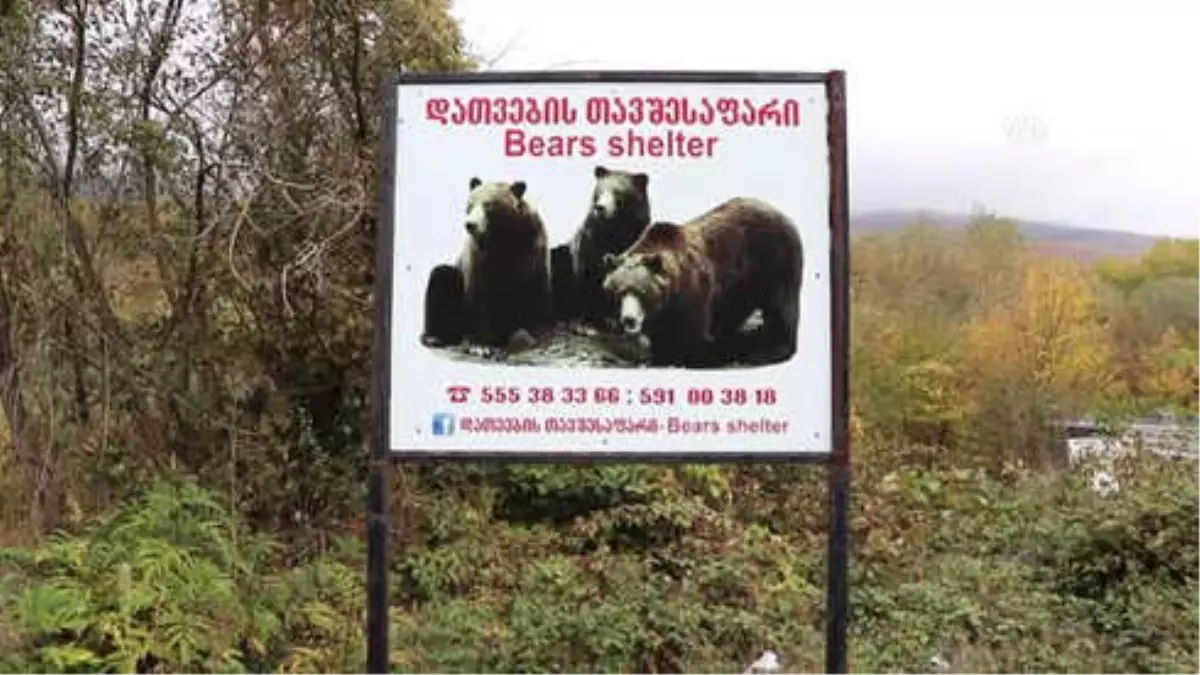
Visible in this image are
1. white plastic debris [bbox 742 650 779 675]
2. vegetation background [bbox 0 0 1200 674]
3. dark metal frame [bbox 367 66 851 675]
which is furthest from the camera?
vegetation background [bbox 0 0 1200 674]

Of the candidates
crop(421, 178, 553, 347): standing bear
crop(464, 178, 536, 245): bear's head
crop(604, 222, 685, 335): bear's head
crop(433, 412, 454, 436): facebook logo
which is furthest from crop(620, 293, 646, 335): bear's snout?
crop(433, 412, 454, 436): facebook logo

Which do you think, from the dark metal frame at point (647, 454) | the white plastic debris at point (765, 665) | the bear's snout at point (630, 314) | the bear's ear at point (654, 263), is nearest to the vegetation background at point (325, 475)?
the white plastic debris at point (765, 665)

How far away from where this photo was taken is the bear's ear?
421 cm

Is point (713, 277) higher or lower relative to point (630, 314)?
higher

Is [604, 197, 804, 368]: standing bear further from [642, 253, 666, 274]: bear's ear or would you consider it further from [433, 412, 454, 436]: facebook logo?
[433, 412, 454, 436]: facebook logo

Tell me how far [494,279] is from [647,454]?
2.54ft

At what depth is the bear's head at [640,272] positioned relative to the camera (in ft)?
13.9

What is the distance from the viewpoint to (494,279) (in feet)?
13.9

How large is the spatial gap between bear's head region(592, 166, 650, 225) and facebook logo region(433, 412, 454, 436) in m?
0.83

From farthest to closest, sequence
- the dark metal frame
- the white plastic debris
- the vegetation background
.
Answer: the vegetation background, the white plastic debris, the dark metal frame

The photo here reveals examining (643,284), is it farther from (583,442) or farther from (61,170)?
(61,170)

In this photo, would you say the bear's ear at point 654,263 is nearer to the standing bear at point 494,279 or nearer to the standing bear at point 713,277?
the standing bear at point 713,277

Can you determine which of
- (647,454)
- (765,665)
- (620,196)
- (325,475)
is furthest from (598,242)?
(325,475)

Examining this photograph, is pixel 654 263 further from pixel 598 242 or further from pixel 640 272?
pixel 598 242
